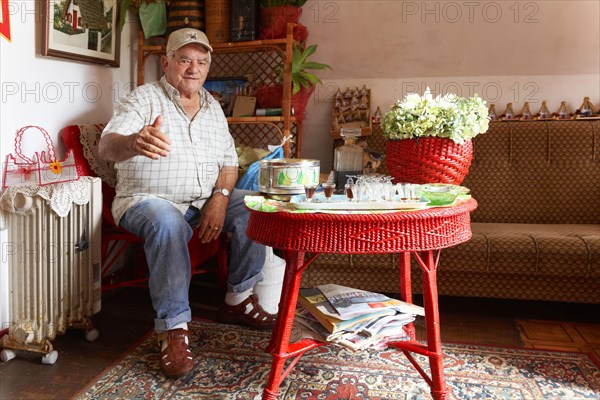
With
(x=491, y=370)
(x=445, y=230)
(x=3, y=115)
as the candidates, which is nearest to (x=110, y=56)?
(x=3, y=115)

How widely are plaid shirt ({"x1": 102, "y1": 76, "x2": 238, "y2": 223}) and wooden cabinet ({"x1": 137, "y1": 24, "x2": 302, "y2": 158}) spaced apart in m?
0.63

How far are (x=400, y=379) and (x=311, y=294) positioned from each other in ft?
1.33

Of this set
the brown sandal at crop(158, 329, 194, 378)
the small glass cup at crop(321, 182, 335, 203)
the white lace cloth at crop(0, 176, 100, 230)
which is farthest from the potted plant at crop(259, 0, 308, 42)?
the brown sandal at crop(158, 329, 194, 378)

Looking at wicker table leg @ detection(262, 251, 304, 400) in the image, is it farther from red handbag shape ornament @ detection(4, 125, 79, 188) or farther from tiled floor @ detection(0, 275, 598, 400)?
red handbag shape ornament @ detection(4, 125, 79, 188)

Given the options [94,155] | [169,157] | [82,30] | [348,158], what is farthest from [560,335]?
[82,30]

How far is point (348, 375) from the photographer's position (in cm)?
173

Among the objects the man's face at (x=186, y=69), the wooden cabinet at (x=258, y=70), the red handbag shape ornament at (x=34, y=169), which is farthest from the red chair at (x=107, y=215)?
the wooden cabinet at (x=258, y=70)

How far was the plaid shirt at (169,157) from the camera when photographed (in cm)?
198

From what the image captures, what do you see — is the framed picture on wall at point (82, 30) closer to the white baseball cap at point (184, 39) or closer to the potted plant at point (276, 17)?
the white baseball cap at point (184, 39)

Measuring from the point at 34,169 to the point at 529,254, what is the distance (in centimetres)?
198

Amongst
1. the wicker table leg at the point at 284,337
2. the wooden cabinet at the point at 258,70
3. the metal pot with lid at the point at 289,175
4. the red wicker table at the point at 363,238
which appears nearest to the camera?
the red wicker table at the point at 363,238

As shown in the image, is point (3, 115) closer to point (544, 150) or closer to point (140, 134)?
point (140, 134)

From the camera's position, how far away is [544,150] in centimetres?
261

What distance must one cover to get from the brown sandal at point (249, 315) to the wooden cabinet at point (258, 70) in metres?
0.91
